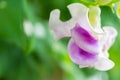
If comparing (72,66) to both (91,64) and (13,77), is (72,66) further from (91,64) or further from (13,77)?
(91,64)

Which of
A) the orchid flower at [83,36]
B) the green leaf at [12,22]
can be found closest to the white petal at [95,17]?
the orchid flower at [83,36]

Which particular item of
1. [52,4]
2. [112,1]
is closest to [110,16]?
[52,4]

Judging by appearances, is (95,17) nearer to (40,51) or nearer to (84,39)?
(84,39)

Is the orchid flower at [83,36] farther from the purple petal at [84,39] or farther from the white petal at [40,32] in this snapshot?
the white petal at [40,32]

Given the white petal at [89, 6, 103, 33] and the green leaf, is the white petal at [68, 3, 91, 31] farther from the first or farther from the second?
the green leaf

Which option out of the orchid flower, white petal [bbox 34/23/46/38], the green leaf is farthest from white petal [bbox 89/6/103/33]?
white petal [bbox 34/23/46/38]

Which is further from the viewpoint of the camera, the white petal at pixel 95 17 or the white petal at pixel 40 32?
the white petal at pixel 40 32

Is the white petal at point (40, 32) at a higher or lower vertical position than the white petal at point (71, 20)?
lower
